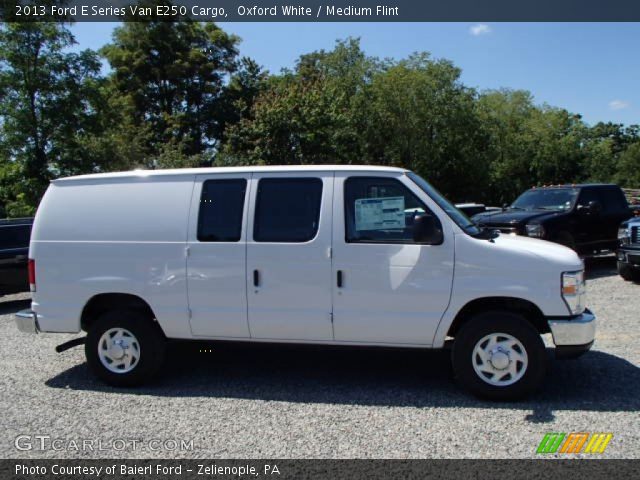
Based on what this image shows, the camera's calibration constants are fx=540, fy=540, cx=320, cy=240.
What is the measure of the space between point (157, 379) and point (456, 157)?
28.9 meters

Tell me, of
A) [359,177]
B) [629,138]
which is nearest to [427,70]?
[359,177]

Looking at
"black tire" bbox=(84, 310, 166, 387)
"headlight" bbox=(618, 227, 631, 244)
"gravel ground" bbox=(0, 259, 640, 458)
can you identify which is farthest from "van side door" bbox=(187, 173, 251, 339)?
"headlight" bbox=(618, 227, 631, 244)

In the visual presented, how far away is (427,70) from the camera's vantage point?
29969 millimetres

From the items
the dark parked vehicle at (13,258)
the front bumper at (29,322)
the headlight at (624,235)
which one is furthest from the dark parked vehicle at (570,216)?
the dark parked vehicle at (13,258)

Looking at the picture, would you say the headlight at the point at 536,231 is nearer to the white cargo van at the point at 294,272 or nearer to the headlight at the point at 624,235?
the headlight at the point at 624,235

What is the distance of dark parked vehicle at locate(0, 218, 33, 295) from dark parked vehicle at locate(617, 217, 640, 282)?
11116 millimetres

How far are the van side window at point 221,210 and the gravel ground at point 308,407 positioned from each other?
152cm

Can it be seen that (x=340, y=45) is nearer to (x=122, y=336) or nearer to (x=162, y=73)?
(x=162, y=73)

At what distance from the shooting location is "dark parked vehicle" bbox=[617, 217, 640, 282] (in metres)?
10.1

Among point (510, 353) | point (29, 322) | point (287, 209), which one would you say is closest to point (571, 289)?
point (510, 353)

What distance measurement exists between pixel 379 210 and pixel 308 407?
1874 mm

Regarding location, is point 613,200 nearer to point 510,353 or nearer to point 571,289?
point 571,289

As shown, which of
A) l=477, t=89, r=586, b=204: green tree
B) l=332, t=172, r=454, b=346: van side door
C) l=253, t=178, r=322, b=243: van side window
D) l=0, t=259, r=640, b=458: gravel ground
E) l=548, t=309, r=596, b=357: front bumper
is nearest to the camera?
l=0, t=259, r=640, b=458: gravel ground

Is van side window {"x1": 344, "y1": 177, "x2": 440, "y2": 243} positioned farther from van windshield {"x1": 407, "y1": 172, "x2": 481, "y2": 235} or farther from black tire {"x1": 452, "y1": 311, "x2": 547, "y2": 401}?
black tire {"x1": 452, "y1": 311, "x2": 547, "y2": 401}
